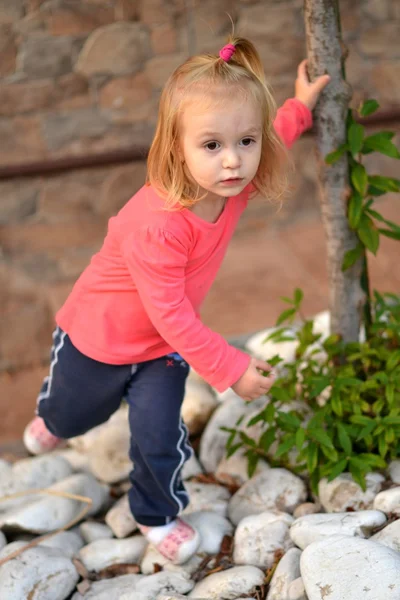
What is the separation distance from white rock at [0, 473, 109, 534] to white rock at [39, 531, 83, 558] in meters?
0.03

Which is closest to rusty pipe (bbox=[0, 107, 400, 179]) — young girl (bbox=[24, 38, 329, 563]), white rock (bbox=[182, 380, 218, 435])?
white rock (bbox=[182, 380, 218, 435])

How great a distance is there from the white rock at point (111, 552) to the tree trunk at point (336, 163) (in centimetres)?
75

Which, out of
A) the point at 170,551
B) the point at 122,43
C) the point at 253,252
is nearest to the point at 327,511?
the point at 170,551

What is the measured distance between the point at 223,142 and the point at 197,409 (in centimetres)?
102

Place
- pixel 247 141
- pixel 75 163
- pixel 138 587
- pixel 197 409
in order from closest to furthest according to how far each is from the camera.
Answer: pixel 247 141 < pixel 138 587 < pixel 197 409 < pixel 75 163

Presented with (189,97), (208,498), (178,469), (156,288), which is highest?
(189,97)

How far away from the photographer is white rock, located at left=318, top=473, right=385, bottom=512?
71.7 inches

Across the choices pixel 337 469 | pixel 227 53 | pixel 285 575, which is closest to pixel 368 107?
pixel 227 53

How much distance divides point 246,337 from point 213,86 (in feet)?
4.76

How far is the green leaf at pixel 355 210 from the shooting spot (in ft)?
6.25

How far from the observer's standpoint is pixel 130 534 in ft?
6.63

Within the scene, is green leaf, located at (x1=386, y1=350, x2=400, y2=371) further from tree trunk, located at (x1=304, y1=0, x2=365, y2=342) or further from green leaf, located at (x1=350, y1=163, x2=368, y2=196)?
green leaf, located at (x1=350, y1=163, x2=368, y2=196)

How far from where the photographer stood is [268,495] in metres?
1.94

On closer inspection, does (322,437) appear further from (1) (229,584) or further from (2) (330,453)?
(1) (229,584)
